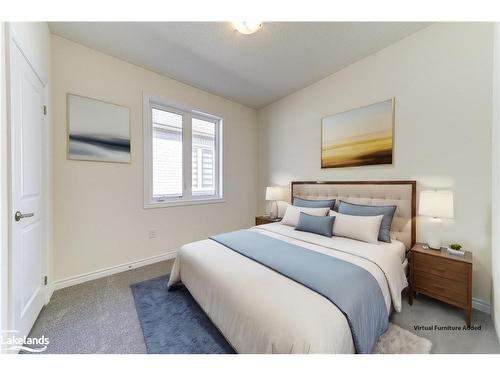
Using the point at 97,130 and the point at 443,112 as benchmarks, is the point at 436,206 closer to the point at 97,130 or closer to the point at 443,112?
the point at 443,112

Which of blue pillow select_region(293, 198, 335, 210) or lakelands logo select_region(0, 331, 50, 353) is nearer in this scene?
lakelands logo select_region(0, 331, 50, 353)

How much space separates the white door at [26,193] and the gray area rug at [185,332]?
78cm

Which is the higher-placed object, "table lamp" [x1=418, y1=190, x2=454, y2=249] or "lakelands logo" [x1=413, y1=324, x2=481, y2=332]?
"table lamp" [x1=418, y1=190, x2=454, y2=249]

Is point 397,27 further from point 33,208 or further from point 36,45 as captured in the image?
point 33,208

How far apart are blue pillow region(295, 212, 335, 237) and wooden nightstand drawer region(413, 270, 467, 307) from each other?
0.83 meters

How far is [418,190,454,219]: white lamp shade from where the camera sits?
173 cm

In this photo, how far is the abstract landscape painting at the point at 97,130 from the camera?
2221mm

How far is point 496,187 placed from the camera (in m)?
1.56

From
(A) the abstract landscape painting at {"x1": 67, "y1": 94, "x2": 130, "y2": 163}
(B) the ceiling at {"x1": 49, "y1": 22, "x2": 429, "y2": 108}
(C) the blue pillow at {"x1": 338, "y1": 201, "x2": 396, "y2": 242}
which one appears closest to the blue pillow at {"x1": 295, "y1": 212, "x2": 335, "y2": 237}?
(C) the blue pillow at {"x1": 338, "y1": 201, "x2": 396, "y2": 242}

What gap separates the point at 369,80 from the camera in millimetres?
2463

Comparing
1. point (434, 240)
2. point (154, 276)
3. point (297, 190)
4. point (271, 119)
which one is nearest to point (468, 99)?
point (434, 240)

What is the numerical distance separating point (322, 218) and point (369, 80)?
1.82 m

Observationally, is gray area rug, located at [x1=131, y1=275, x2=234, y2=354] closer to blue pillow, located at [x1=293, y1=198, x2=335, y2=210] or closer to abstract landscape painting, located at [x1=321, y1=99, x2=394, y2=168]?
blue pillow, located at [x1=293, y1=198, x2=335, y2=210]
